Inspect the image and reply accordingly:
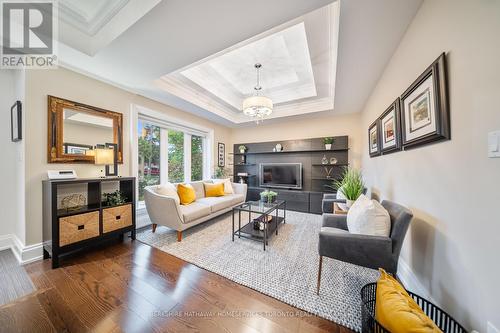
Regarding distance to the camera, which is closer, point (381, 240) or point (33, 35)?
point (381, 240)

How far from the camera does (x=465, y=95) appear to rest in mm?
994

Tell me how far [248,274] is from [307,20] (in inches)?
105

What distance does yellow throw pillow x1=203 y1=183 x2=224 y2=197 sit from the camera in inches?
151

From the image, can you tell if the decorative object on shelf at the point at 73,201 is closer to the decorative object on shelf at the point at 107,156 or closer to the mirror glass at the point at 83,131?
the decorative object on shelf at the point at 107,156

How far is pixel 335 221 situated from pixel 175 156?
3.60 m

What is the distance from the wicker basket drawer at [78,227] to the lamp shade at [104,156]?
2.28 feet

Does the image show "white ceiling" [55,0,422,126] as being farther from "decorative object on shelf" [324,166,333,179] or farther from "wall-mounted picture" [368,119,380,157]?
"decorative object on shelf" [324,166,333,179]

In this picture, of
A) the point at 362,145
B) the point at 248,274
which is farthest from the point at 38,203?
the point at 362,145

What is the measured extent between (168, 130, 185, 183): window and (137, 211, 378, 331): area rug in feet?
4.54

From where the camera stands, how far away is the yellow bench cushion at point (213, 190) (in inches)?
151

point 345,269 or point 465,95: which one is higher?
point 465,95

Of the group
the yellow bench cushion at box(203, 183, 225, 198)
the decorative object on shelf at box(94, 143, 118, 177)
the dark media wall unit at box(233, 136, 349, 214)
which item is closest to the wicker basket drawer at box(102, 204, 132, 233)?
the decorative object on shelf at box(94, 143, 118, 177)

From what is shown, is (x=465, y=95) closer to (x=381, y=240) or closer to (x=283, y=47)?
(x=381, y=240)

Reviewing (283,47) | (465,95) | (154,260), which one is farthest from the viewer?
(283,47)
